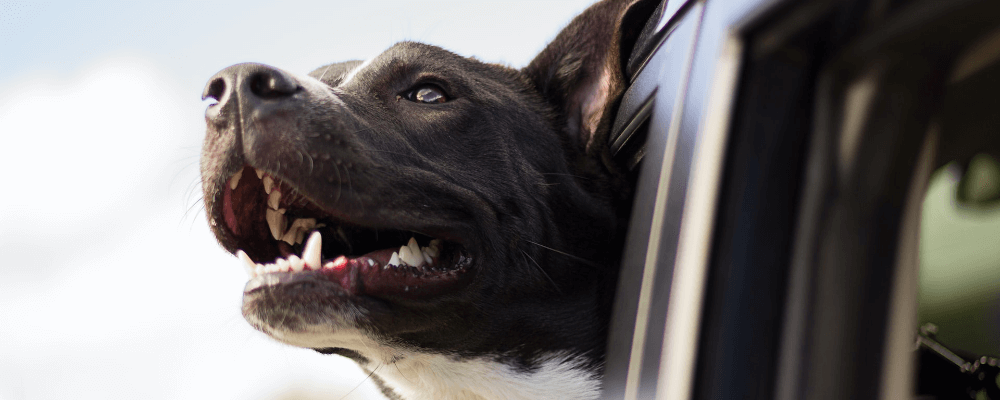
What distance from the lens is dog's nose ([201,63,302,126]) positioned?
2078mm

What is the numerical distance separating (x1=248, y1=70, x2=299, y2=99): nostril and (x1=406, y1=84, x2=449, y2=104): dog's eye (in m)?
0.59

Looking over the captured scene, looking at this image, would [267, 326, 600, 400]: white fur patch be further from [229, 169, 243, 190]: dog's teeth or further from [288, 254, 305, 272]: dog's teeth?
[229, 169, 243, 190]: dog's teeth

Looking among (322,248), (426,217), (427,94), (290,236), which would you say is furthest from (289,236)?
(427,94)

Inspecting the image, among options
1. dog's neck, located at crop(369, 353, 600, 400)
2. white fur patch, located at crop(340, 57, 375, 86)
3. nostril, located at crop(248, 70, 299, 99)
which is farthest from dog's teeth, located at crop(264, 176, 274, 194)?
dog's neck, located at crop(369, 353, 600, 400)

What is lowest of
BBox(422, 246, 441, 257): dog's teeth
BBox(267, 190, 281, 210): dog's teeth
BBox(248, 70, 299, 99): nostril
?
BBox(422, 246, 441, 257): dog's teeth

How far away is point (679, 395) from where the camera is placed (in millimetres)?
1204

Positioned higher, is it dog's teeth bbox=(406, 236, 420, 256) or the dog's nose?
the dog's nose

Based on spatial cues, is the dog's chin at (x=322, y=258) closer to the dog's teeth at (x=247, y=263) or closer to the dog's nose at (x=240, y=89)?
the dog's teeth at (x=247, y=263)

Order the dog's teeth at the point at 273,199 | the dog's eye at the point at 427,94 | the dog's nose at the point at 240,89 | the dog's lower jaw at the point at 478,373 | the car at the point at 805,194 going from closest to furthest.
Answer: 1. the car at the point at 805,194
2. the dog's nose at the point at 240,89
3. the dog's teeth at the point at 273,199
4. the dog's lower jaw at the point at 478,373
5. the dog's eye at the point at 427,94

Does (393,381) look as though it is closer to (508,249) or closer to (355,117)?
(508,249)

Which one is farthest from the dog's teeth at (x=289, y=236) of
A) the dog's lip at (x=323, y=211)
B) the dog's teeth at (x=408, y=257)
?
the dog's teeth at (x=408, y=257)

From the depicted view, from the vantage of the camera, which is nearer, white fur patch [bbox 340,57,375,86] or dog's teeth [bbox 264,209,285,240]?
dog's teeth [bbox 264,209,285,240]

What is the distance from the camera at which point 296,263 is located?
223 cm

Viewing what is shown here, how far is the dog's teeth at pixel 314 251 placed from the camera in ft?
7.26
